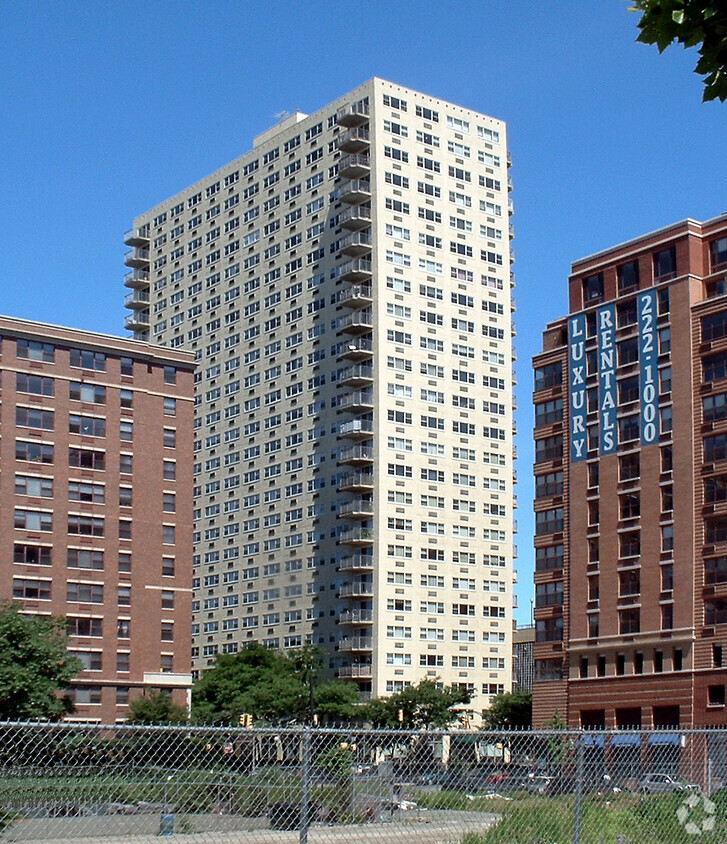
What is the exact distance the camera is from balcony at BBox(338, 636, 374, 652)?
4998 inches

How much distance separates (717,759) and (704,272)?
8408cm

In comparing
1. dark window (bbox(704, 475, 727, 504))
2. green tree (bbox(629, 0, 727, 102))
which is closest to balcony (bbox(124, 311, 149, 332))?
dark window (bbox(704, 475, 727, 504))

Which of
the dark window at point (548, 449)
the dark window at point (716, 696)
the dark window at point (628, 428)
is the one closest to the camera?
the dark window at point (716, 696)

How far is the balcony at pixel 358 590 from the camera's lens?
422 feet

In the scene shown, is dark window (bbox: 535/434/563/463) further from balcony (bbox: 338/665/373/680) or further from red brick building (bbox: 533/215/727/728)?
balcony (bbox: 338/665/373/680)

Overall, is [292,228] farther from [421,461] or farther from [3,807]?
[3,807]

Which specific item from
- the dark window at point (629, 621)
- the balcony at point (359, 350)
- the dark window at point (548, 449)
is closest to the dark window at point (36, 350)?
the balcony at point (359, 350)

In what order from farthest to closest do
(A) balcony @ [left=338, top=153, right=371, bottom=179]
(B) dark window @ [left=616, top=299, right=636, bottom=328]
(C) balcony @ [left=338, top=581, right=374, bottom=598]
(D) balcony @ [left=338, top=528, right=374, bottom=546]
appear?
(A) balcony @ [left=338, top=153, right=371, bottom=179] → (D) balcony @ [left=338, top=528, right=374, bottom=546] → (C) balcony @ [left=338, top=581, right=374, bottom=598] → (B) dark window @ [left=616, top=299, right=636, bottom=328]

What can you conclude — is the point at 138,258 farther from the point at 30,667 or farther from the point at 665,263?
the point at 30,667

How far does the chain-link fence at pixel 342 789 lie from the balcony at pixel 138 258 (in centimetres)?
15756

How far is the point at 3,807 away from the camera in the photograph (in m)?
12.0

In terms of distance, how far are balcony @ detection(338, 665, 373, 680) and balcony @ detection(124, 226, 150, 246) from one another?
69631 millimetres

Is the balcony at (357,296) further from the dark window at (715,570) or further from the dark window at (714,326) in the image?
the dark window at (715,570)

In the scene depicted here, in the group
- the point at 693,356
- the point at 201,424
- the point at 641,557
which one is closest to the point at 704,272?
the point at 693,356
